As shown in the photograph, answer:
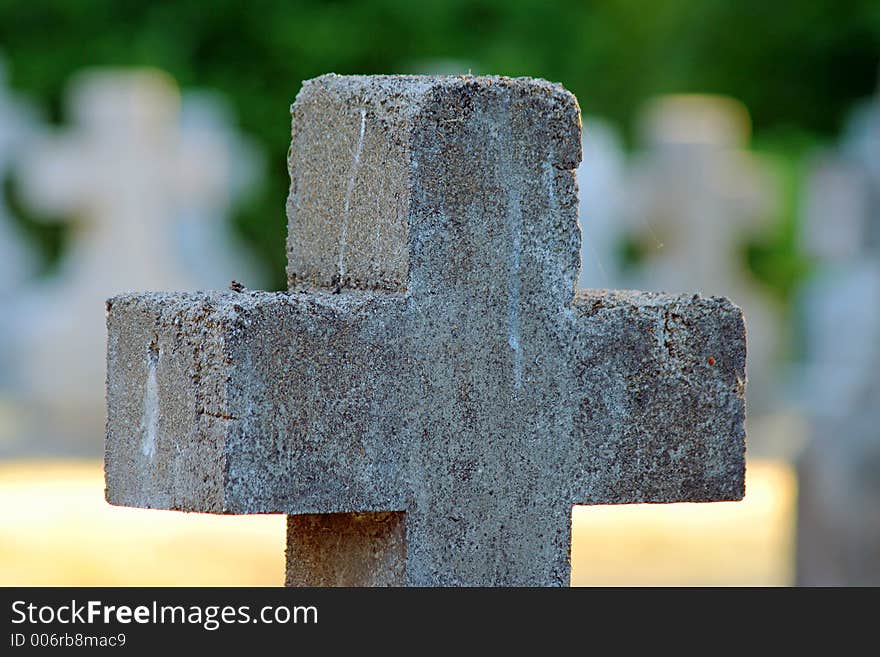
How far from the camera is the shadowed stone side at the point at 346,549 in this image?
129 inches

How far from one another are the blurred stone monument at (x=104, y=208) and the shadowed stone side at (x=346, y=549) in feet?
34.7

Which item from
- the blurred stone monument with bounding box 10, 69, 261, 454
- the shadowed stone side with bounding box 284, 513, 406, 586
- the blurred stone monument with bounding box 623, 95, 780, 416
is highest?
the blurred stone monument with bounding box 623, 95, 780, 416

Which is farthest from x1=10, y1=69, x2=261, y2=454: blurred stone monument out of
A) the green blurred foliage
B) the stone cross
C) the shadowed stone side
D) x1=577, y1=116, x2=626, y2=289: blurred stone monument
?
the stone cross

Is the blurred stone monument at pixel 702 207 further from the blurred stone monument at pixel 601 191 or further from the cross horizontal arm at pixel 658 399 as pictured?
the cross horizontal arm at pixel 658 399

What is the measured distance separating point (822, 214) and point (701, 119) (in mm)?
1288

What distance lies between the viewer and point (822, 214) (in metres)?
16.9

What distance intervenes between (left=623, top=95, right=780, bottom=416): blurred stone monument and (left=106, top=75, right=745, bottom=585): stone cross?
1209 cm

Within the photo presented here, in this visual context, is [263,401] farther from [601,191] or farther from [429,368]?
[601,191]

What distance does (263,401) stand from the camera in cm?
307

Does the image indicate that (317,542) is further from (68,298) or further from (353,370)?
(68,298)

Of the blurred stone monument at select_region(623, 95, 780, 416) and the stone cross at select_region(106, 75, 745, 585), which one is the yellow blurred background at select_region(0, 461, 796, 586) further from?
the stone cross at select_region(106, 75, 745, 585)

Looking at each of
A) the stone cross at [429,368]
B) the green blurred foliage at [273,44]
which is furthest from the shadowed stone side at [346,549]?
the green blurred foliage at [273,44]

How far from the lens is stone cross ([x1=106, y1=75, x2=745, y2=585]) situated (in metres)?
3.11

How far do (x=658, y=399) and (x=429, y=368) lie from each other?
424 mm
